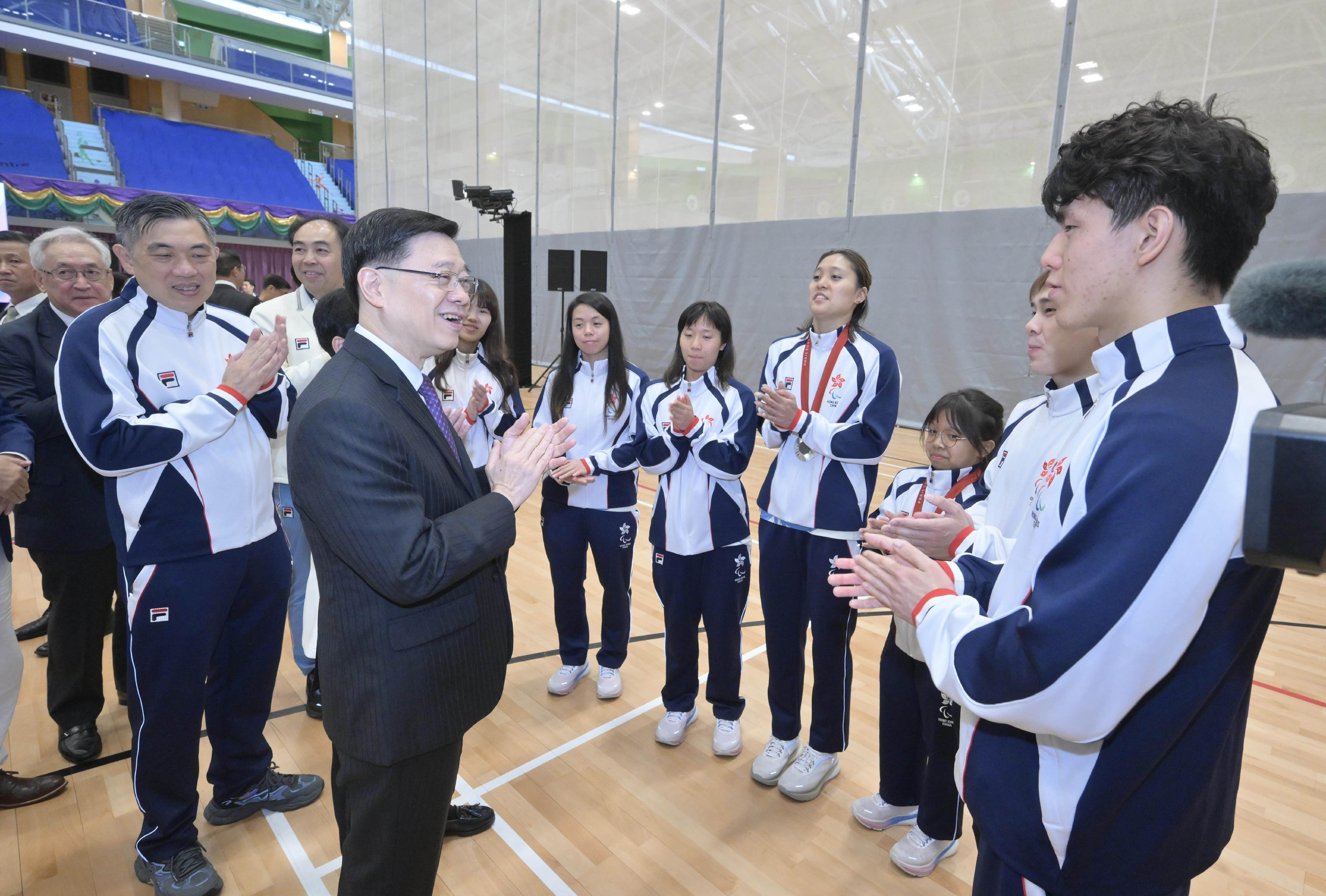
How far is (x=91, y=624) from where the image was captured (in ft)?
8.31

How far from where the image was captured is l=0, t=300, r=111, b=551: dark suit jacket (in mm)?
2449

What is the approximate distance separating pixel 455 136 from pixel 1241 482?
50.0ft

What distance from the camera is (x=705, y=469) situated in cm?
257

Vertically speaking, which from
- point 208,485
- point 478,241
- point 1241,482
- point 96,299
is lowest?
point 208,485

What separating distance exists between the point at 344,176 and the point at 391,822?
24.5 metres

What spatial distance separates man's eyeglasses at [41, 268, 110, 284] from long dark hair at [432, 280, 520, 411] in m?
1.27

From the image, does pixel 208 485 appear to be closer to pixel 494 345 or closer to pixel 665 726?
pixel 494 345

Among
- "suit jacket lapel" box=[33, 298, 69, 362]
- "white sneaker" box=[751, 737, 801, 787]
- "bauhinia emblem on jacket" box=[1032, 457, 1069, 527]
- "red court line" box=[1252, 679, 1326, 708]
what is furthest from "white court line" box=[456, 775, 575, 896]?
Result: "red court line" box=[1252, 679, 1326, 708]

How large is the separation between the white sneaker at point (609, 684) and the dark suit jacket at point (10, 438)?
6.65ft

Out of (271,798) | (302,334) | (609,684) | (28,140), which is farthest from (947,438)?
(28,140)

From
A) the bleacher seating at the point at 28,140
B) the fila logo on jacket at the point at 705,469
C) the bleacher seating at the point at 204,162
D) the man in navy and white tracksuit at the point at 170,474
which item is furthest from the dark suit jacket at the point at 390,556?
the bleacher seating at the point at 204,162

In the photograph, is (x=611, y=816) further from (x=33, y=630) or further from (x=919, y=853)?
(x=33, y=630)

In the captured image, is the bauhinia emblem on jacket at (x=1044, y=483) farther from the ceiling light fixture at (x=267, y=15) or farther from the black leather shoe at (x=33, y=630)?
the ceiling light fixture at (x=267, y=15)

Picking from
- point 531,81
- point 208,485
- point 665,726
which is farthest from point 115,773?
point 531,81
